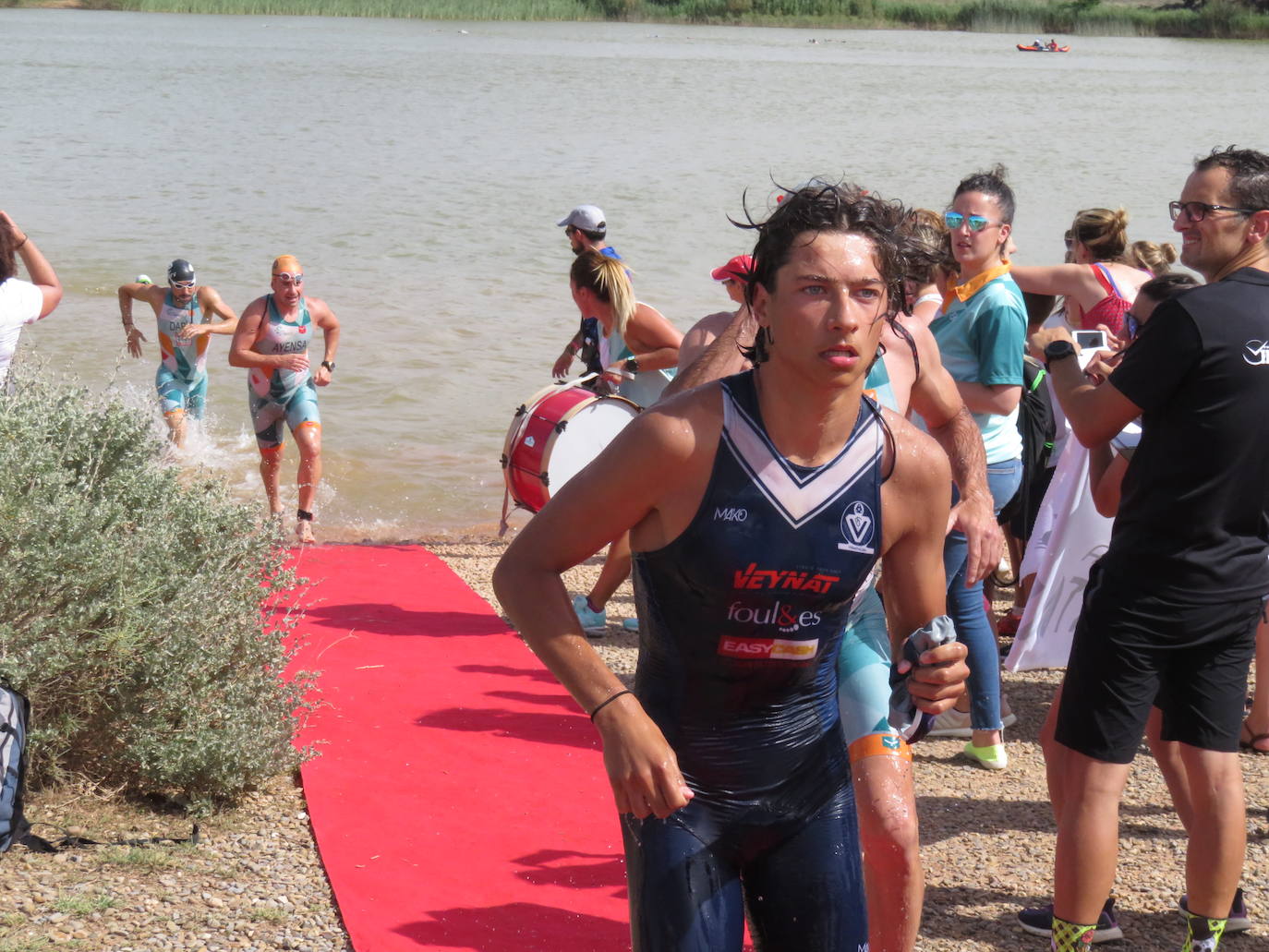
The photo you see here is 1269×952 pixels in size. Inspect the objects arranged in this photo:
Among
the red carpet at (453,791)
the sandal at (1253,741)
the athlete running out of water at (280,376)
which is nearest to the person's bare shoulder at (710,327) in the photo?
the red carpet at (453,791)

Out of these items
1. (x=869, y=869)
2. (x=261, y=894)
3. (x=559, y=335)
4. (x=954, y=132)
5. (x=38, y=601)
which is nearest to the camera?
(x=869, y=869)

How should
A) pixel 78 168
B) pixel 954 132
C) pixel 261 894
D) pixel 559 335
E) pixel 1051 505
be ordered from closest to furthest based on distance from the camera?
1. pixel 261 894
2. pixel 1051 505
3. pixel 559 335
4. pixel 78 168
5. pixel 954 132

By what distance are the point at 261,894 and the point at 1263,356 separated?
9.72ft

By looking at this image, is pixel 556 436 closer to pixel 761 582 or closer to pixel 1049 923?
pixel 1049 923

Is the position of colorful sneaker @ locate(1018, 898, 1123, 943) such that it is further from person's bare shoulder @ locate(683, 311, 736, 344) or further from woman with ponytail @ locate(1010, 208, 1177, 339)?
woman with ponytail @ locate(1010, 208, 1177, 339)

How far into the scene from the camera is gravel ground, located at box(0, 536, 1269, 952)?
3664 millimetres

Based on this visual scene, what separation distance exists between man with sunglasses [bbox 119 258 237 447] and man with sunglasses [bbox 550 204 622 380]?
367 centimetres

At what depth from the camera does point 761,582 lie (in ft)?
8.02

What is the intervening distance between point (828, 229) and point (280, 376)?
Answer: 7.28 metres

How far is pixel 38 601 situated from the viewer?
426 cm

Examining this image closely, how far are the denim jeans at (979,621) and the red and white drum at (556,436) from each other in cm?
205

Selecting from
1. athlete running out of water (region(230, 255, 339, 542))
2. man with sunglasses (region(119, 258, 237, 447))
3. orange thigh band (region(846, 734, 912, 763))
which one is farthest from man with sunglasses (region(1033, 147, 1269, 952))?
man with sunglasses (region(119, 258, 237, 447))

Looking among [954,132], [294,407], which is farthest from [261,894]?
[954,132]

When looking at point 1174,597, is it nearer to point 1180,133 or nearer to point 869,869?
point 869,869
